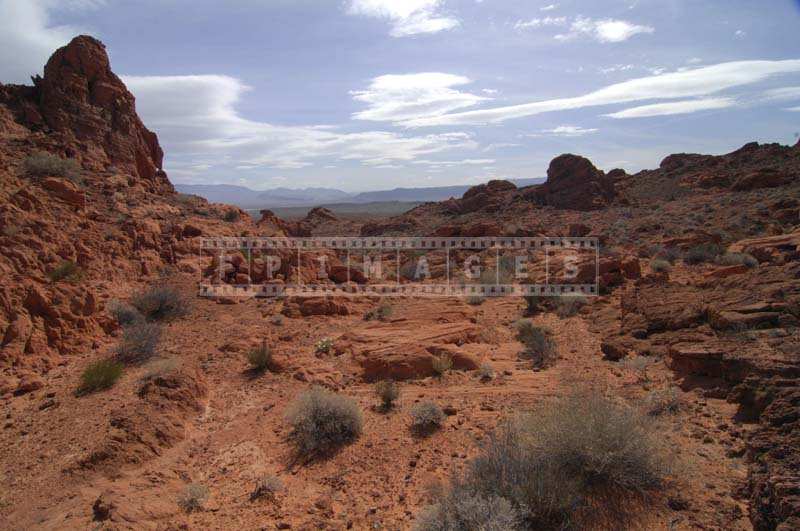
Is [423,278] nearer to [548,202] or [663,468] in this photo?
[663,468]

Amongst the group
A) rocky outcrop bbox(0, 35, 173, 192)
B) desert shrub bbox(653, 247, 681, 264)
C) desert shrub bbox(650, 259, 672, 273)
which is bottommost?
desert shrub bbox(650, 259, 672, 273)

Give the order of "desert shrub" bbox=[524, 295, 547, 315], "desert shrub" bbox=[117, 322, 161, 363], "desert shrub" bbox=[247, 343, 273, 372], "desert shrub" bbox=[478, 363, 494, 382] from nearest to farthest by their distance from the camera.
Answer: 1. "desert shrub" bbox=[478, 363, 494, 382]
2. "desert shrub" bbox=[117, 322, 161, 363]
3. "desert shrub" bbox=[247, 343, 273, 372]
4. "desert shrub" bbox=[524, 295, 547, 315]

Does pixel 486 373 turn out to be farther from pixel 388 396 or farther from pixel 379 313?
pixel 379 313

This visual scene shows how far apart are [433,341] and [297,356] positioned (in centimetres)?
250

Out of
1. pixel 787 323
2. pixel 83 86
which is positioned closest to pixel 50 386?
pixel 787 323

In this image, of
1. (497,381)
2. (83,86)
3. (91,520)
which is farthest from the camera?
(83,86)

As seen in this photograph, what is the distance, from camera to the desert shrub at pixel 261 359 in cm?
749

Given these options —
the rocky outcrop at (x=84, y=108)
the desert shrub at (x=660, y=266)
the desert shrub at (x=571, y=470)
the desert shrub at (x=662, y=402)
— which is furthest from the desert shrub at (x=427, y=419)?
the rocky outcrop at (x=84, y=108)

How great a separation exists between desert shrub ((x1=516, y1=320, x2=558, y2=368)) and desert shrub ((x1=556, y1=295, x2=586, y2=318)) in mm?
1925

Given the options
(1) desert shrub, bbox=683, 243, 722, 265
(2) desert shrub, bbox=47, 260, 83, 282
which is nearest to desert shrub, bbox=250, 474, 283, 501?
(2) desert shrub, bbox=47, 260, 83, 282

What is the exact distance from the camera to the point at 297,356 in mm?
8281

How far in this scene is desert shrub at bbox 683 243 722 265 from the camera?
46.0 feet

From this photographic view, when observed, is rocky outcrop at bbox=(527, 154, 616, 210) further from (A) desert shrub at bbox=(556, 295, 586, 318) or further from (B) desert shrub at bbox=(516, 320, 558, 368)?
(B) desert shrub at bbox=(516, 320, 558, 368)

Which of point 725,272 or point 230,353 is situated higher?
point 725,272
